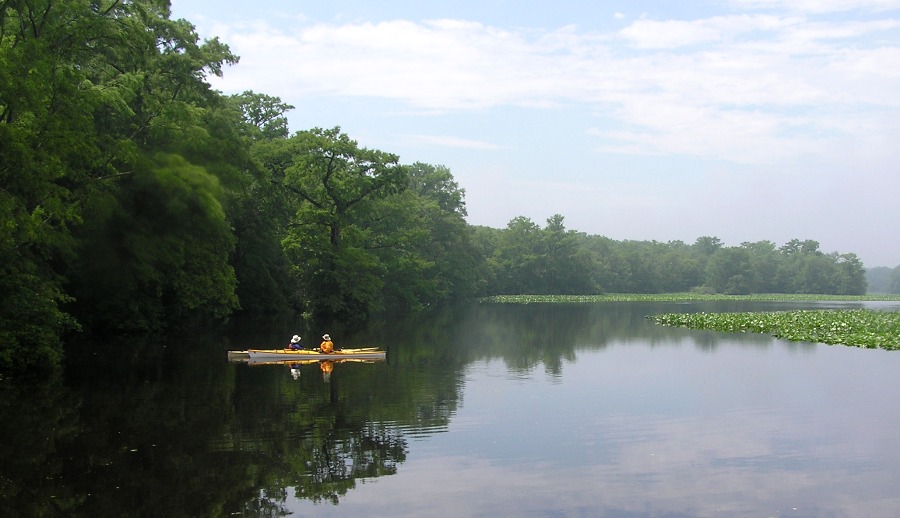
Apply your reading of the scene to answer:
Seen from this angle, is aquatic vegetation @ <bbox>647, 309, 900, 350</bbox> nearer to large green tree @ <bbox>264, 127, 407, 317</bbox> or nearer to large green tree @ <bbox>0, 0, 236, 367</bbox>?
large green tree @ <bbox>264, 127, 407, 317</bbox>

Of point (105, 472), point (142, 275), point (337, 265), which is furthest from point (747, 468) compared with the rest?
point (337, 265)

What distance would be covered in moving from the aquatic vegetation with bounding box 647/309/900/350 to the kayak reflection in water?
737 inches

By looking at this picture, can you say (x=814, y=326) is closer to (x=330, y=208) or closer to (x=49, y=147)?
(x=330, y=208)

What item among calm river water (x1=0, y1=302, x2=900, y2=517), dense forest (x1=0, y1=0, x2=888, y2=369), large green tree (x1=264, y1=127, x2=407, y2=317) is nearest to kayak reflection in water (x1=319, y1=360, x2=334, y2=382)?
calm river water (x1=0, y1=302, x2=900, y2=517)

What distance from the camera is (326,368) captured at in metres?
25.8

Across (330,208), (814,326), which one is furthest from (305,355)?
(330,208)

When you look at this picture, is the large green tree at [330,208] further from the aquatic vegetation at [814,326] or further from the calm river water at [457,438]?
the calm river water at [457,438]

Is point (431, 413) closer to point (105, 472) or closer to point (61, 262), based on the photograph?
point (105, 472)

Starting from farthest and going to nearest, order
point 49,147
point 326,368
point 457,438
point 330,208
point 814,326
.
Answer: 1. point 330,208
2. point 814,326
3. point 326,368
4. point 49,147
5. point 457,438

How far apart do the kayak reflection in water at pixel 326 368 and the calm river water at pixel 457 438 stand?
4.8 inches

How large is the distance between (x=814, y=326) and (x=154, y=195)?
28584 millimetres

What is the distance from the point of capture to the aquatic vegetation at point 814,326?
32.0 m

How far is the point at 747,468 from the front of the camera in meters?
12.5

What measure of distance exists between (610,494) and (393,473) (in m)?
3.08
